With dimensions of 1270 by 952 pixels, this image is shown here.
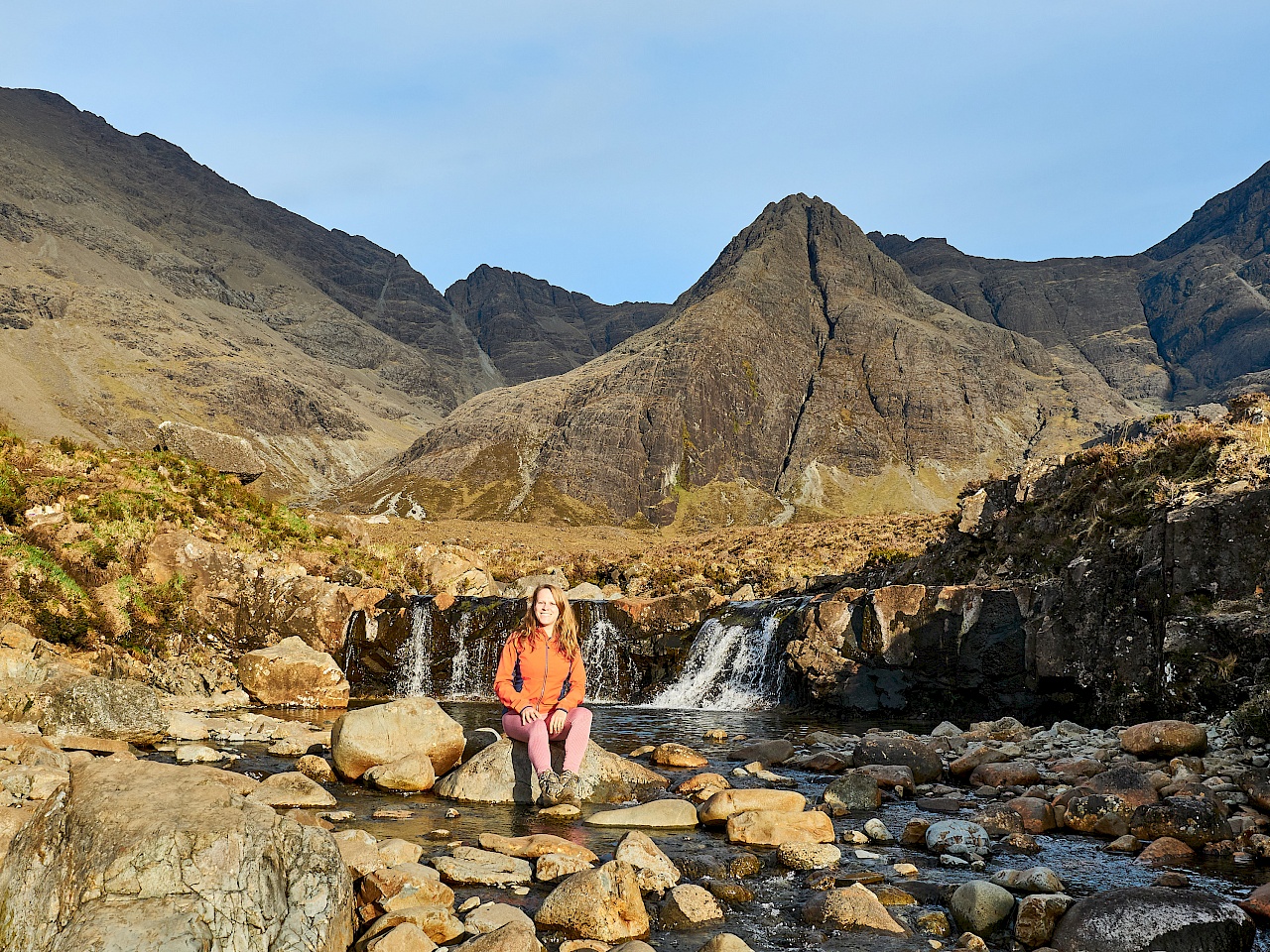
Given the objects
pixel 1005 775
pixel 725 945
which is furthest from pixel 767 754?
pixel 725 945

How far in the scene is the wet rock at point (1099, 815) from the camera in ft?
35.9

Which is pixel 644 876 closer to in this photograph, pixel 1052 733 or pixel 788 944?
pixel 788 944

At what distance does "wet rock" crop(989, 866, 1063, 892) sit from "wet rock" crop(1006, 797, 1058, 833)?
8.57ft

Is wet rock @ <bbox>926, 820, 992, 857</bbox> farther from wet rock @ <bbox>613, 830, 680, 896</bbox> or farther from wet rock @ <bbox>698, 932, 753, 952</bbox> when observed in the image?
wet rock @ <bbox>698, 932, 753, 952</bbox>

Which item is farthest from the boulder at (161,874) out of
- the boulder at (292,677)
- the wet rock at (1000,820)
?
the boulder at (292,677)

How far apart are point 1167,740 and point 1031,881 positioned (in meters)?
6.93

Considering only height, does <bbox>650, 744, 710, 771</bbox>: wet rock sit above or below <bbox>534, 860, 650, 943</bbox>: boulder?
below

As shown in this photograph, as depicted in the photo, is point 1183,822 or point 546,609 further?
point 546,609

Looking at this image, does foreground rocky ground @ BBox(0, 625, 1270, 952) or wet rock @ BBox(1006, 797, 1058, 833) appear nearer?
foreground rocky ground @ BBox(0, 625, 1270, 952)

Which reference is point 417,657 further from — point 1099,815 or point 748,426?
point 748,426

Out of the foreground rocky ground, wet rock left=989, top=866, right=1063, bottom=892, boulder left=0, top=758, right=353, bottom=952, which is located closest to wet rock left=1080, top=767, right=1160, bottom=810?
the foreground rocky ground

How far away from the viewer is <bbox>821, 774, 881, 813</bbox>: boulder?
1258cm

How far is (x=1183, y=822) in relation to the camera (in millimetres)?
10305

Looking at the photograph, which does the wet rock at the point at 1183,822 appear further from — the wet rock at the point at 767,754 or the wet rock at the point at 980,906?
the wet rock at the point at 767,754
